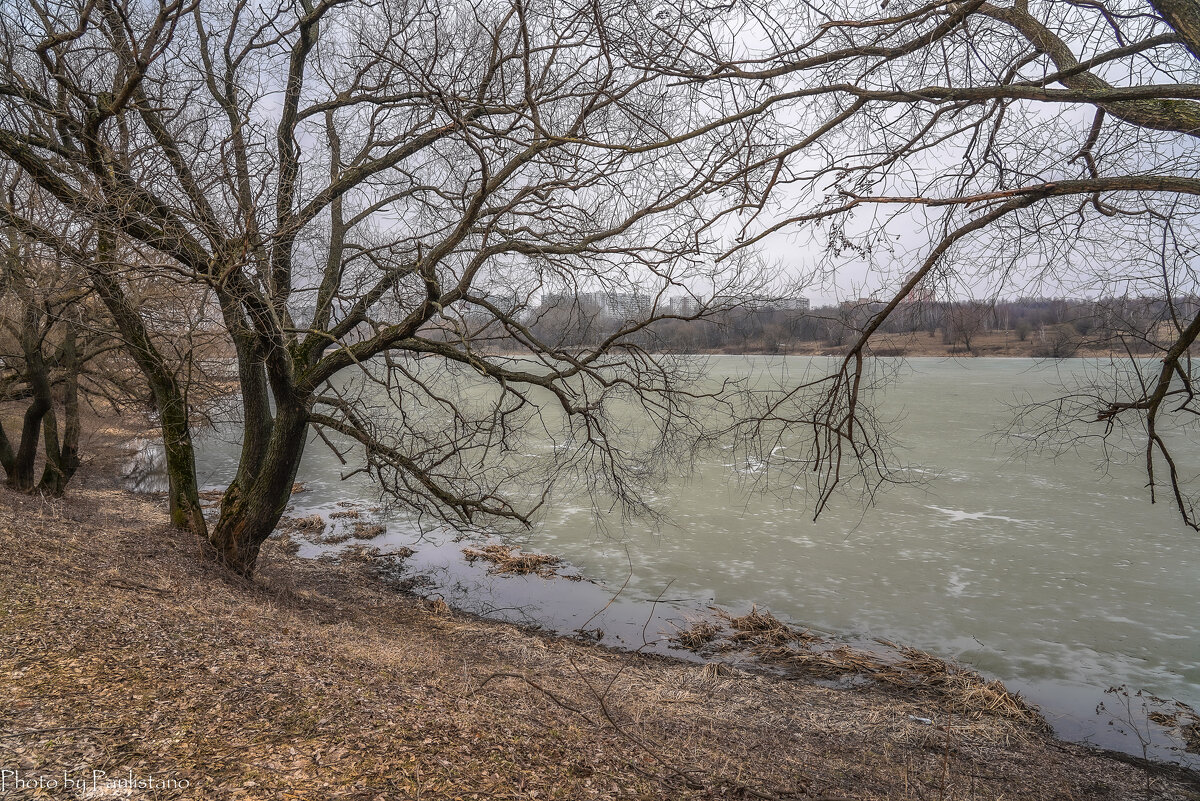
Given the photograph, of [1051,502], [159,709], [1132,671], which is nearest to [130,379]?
[159,709]

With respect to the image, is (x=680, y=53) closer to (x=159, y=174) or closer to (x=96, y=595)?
(x=159, y=174)

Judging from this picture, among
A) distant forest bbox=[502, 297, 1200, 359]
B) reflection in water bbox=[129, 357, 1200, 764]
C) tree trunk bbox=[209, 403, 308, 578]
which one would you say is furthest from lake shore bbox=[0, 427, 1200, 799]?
distant forest bbox=[502, 297, 1200, 359]

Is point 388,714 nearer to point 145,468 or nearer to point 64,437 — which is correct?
point 64,437

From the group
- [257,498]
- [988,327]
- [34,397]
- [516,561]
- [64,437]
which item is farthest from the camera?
[64,437]

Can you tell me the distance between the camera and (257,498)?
7.47m

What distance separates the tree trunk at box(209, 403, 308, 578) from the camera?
24.2ft

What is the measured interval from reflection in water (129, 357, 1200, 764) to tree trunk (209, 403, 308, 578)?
6.86 feet

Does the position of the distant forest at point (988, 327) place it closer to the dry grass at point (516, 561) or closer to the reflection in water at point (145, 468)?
A: the dry grass at point (516, 561)

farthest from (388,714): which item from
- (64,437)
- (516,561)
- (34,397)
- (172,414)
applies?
(64,437)

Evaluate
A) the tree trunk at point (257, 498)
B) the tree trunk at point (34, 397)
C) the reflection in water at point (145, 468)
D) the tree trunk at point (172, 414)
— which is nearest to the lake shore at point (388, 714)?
the tree trunk at point (257, 498)

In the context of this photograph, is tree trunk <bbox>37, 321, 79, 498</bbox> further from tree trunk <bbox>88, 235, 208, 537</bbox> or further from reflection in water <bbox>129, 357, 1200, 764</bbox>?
reflection in water <bbox>129, 357, 1200, 764</bbox>

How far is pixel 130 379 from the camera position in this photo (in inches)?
448

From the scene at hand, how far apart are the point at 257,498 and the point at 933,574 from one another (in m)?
8.56

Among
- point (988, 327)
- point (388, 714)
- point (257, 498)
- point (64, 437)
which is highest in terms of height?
point (988, 327)
